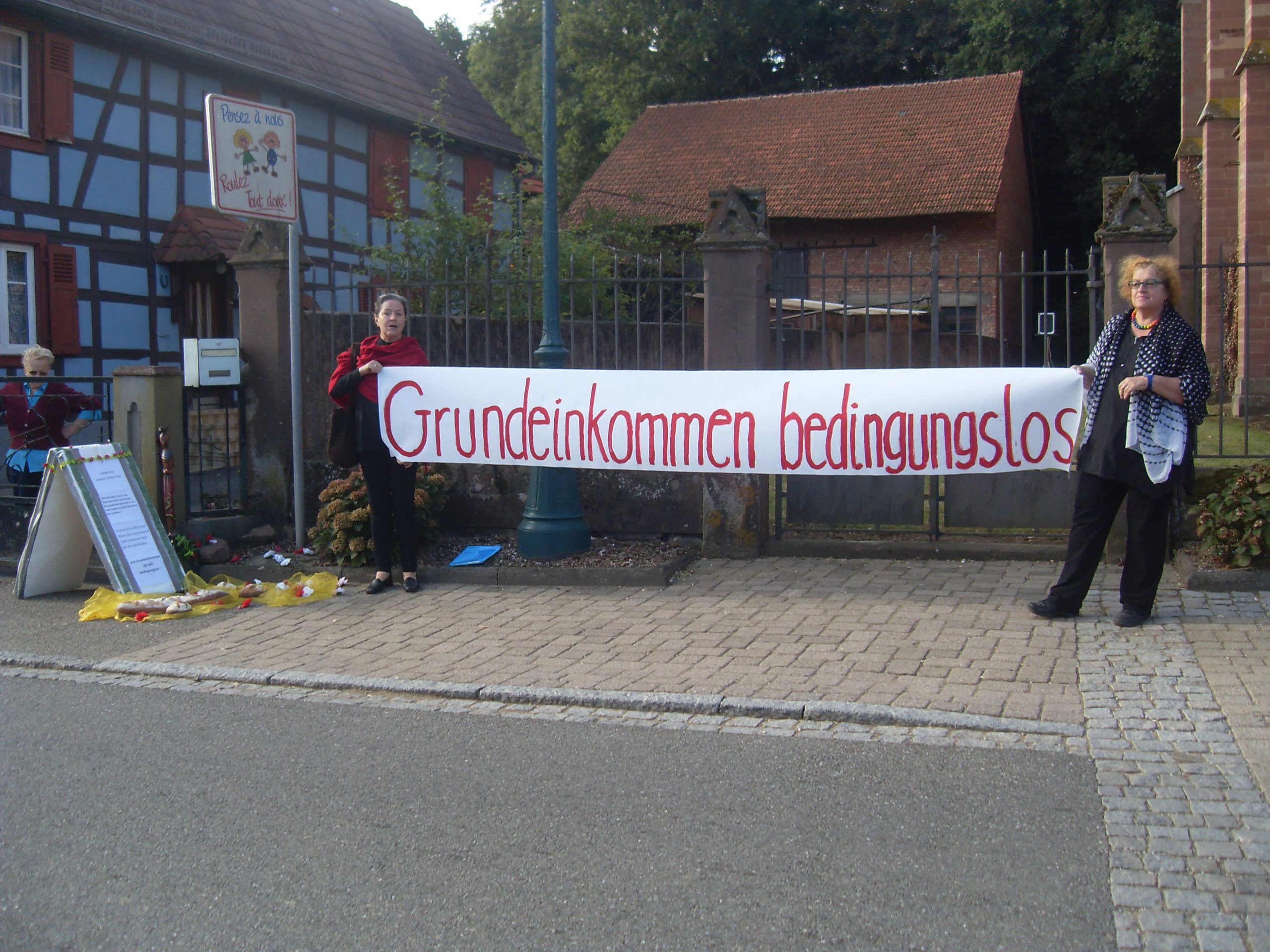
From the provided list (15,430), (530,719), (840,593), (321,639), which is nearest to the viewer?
(530,719)

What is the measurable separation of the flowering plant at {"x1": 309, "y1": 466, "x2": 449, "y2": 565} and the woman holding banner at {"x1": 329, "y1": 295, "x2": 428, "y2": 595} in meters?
0.17

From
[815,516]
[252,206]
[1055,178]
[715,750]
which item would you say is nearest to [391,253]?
[252,206]

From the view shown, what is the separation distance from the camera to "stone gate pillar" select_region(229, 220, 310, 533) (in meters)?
9.45

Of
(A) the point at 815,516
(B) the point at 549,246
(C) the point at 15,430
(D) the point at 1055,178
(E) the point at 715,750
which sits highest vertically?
(D) the point at 1055,178

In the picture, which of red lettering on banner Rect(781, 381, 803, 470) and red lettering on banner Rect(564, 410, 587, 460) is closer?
red lettering on banner Rect(781, 381, 803, 470)

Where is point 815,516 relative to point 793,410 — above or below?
below

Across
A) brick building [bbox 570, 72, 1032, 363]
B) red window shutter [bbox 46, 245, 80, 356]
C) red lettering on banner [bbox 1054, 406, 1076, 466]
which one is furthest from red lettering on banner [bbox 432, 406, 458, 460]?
brick building [bbox 570, 72, 1032, 363]

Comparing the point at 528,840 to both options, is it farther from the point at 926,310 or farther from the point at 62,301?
the point at 926,310

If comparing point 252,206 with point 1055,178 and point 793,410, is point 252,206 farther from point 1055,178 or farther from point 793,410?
point 1055,178

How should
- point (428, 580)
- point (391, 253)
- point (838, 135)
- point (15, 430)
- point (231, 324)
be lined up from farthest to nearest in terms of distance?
point (838, 135) → point (231, 324) → point (391, 253) → point (15, 430) → point (428, 580)

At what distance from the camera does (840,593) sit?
291 inches

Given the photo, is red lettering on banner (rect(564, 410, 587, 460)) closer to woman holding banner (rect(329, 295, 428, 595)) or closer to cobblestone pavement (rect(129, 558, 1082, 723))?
cobblestone pavement (rect(129, 558, 1082, 723))

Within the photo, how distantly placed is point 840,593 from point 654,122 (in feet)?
96.2

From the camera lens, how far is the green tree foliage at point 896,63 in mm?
32781
